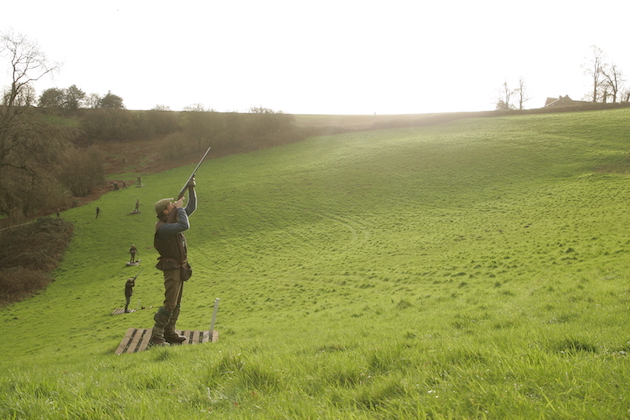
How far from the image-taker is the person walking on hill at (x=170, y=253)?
8.96 meters

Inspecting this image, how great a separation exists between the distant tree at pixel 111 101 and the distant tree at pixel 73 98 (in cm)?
801

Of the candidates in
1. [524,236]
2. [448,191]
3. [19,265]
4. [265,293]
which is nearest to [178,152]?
[19,265]

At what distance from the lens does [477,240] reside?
26016 millimetres

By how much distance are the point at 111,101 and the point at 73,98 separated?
11737 mm

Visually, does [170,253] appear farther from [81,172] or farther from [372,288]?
[81,172]

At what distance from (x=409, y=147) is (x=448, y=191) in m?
17.5

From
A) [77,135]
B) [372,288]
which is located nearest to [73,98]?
[77,135]

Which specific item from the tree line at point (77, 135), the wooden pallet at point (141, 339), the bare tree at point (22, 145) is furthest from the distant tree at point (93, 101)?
the wooden pallet at point (141, 339)

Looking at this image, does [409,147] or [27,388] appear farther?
[409,147]

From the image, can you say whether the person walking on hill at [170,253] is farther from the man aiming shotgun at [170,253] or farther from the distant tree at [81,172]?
the distant tree at [81,172]

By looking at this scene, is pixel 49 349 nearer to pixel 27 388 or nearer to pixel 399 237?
pixel 27 388

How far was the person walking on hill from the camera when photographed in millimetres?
8961

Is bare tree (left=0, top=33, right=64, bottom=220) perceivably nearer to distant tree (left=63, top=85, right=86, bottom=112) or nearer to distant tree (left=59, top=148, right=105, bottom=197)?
distant tree (left=59, top=148, right=105, bottom=197)

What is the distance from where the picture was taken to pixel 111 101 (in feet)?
304
